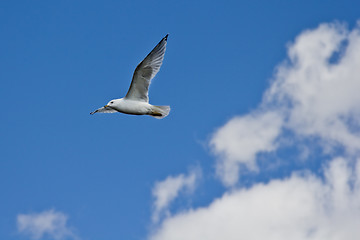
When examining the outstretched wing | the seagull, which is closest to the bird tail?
the seagull

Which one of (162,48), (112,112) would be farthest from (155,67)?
(112,112)

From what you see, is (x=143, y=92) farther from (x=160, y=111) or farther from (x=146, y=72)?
(x=160, y=111)

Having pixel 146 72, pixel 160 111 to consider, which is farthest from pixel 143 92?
pixel 160 111

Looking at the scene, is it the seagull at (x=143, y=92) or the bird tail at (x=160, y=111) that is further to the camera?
the bird tail at (x=160, y=111)

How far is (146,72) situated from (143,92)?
2.17 ft

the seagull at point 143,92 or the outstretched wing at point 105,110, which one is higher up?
the outstretched wing at point 105,110

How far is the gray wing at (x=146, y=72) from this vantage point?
679 inches

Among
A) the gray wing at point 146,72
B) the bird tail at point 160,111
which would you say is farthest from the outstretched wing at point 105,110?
the bird tail at point 160,111

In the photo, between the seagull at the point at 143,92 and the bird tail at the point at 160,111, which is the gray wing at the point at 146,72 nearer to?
the seagull at the point at 143,92

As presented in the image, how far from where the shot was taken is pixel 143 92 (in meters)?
17.8

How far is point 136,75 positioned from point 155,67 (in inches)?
A: 23.5

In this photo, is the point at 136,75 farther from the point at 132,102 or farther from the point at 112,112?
the point at 112,112

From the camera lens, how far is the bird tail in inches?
711

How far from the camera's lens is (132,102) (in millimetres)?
17797
